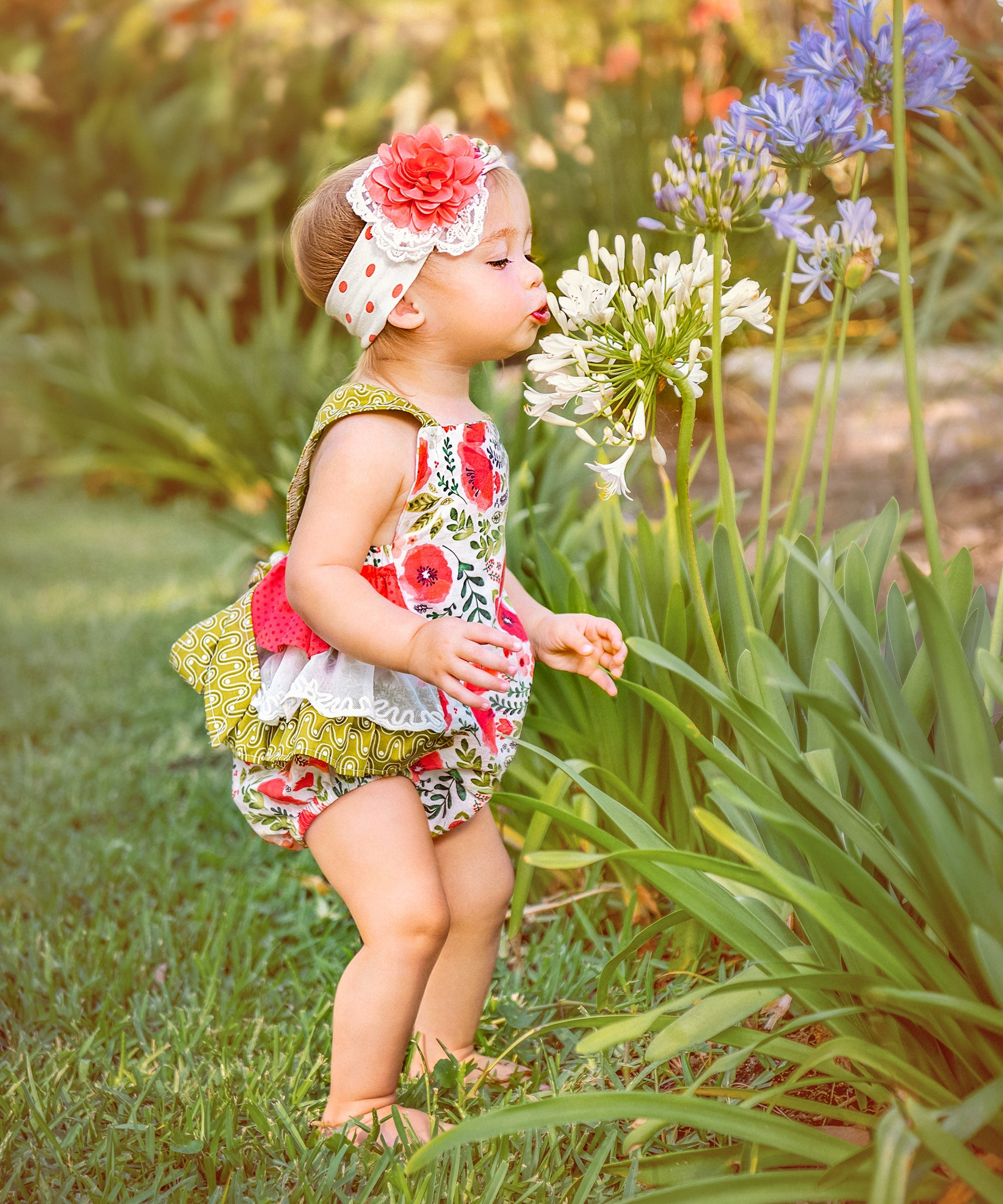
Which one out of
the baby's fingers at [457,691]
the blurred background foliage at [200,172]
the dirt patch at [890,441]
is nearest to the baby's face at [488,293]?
the baby's fingers at [457,691]

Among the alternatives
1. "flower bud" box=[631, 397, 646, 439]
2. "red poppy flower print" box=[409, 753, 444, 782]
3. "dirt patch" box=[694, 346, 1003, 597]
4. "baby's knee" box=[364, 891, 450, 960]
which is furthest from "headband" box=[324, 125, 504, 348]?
"dirt patch" box=[694, 346, 1003, 597]

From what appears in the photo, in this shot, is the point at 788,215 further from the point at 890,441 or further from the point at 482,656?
the point at 890,441

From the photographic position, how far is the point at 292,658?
1.46m

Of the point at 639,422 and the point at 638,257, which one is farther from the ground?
the point at 638,257

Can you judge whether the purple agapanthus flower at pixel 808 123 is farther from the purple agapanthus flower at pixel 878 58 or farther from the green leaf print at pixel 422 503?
the green leaf print at pixel 422 503

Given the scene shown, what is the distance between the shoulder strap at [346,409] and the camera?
141cm

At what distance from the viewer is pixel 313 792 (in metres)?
1.46

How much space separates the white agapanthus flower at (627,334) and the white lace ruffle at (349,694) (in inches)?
13.3

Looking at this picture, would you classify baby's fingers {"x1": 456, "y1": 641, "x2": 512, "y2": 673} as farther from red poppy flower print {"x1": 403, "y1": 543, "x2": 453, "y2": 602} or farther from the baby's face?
the baby's face

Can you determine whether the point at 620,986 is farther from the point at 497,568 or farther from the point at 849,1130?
the point at 497,568

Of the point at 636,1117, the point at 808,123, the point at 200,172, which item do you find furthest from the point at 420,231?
the point at 200,172

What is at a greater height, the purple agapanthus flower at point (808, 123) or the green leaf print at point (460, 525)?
the purple agapanthus flower at point (808, 123)

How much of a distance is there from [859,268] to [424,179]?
514mm

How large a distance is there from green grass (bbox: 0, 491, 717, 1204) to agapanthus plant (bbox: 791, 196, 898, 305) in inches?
36.2
